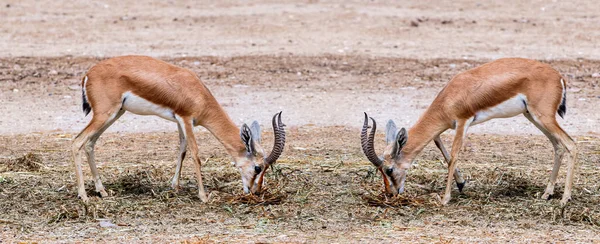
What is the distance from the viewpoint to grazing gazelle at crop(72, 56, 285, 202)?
8.74 meters

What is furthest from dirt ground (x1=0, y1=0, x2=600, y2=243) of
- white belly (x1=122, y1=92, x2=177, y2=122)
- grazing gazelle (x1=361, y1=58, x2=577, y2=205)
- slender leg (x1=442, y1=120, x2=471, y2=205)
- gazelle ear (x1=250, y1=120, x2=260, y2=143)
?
white belly (x1=122, y1=92, x2=177, y2=122)

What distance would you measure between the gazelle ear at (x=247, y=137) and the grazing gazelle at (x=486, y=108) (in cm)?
108

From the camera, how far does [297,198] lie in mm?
9000

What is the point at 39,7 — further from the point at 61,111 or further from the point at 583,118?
the point at 583,118

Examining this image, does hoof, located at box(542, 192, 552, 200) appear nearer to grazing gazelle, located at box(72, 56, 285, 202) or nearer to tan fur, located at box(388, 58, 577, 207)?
tan fur, located at box(388, 58, 577, 207)

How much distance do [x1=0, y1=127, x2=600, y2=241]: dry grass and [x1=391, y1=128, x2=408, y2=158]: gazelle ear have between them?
0.44 m

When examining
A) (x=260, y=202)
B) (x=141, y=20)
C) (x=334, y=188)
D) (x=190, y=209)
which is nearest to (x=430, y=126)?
(x=334, y=188)

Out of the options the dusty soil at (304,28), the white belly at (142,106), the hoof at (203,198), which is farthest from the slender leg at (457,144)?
the dusty soil at (304,28)

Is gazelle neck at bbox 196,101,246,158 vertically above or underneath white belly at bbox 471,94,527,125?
underneath

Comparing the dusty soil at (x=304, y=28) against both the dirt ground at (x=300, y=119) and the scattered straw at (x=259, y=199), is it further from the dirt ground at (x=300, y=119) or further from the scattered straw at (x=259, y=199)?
the scattered straw at (x=259, y=199)

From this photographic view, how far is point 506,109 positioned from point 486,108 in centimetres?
19

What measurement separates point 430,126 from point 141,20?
480 inches

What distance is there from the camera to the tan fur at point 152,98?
8742 millimetres

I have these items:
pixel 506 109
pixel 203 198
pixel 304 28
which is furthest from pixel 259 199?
pixel 304 28
